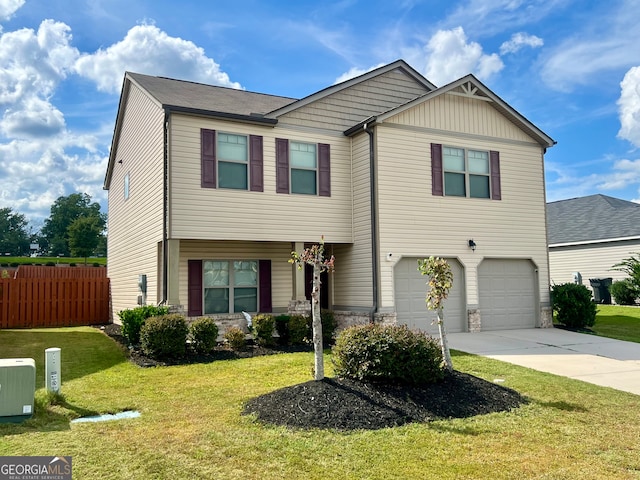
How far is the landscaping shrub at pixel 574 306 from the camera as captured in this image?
579 inches

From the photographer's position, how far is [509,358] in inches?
401

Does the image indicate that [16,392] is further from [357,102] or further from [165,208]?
[357,102]

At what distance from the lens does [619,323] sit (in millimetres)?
16312

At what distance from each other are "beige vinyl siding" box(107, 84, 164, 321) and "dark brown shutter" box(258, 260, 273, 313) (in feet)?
8.71

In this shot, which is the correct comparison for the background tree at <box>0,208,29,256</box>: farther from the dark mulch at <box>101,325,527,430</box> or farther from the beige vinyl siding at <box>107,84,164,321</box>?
the dark mulch at <box>101,325,527,430</box>

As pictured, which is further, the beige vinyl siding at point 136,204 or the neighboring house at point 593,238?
the neighboring house at point 593,238

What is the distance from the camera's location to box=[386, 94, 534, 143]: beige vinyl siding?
13.9m

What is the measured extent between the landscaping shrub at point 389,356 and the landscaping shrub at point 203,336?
14.0 feet

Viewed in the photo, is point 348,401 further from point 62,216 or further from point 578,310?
point 62,216

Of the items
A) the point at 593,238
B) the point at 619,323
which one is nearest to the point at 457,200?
the point at 619,323

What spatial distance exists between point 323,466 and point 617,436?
3.30 meters

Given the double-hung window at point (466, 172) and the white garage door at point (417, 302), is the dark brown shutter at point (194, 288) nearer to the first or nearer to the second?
the white garage door at point (417, 302)

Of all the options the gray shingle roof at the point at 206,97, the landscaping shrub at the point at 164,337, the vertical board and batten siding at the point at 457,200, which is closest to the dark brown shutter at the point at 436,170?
the vertical board and batten siding at the point at 457,200

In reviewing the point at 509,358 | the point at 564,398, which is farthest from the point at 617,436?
the point at 509,358
